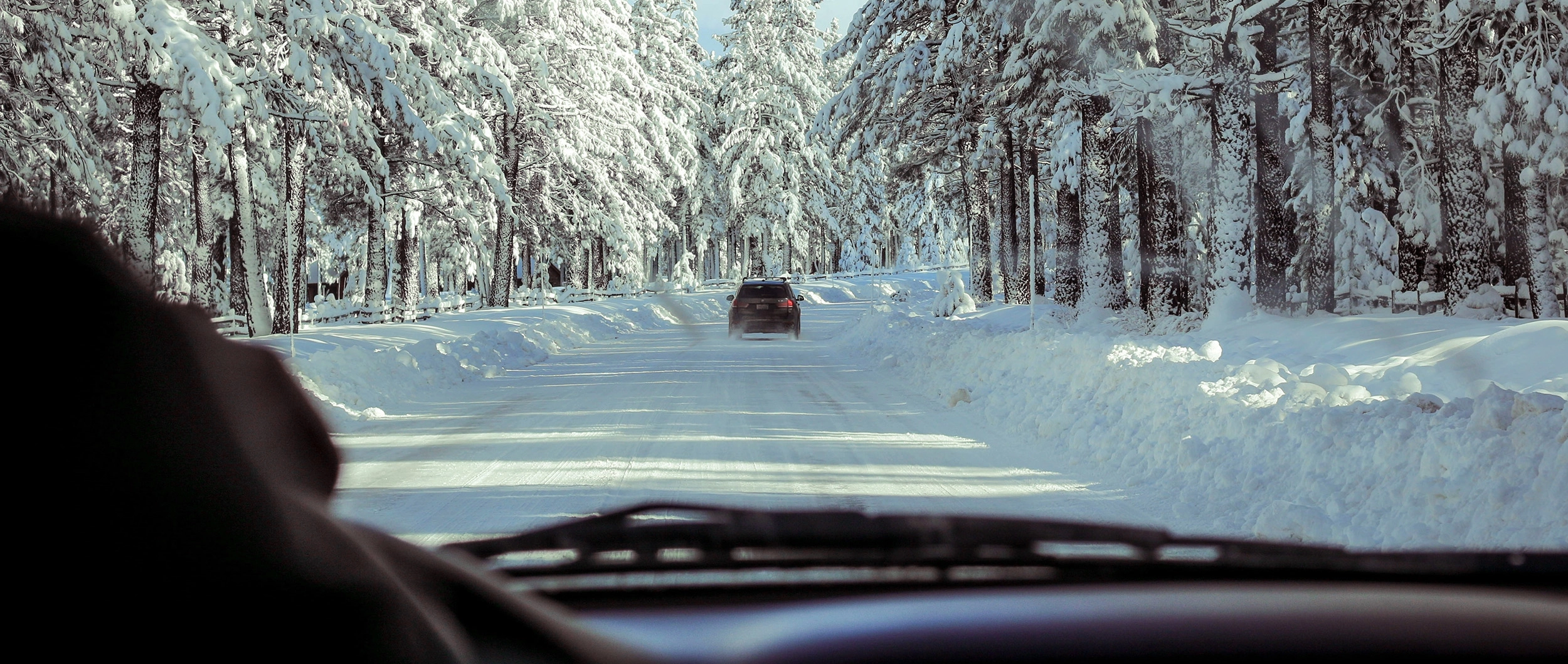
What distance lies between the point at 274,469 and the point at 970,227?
3526 cm

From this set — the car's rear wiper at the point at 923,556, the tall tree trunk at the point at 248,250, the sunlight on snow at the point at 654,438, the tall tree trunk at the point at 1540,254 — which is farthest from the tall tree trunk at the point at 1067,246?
the car's rear wiper at the point at 923,556

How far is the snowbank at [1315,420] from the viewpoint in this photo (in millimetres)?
6016

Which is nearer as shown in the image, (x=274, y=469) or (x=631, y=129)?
(x=274, y=469)

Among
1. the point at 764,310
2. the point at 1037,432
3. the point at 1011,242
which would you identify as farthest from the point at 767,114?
the point at 1037,432

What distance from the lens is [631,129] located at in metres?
44.1

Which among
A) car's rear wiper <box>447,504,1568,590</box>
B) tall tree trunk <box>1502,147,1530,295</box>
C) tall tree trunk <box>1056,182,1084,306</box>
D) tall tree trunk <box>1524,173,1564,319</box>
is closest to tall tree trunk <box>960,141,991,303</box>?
tall tree trunk <box>1056,182,1084,306</box>

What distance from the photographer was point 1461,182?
22.5 m

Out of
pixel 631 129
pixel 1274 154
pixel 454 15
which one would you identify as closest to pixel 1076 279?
pixel 1274 154

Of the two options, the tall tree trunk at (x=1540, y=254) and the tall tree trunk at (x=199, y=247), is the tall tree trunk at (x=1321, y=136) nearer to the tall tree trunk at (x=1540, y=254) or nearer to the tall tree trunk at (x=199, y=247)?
the tall tree trunk at (x=1540, y=254)

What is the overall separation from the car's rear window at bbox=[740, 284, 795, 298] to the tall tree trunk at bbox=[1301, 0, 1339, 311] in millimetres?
12360

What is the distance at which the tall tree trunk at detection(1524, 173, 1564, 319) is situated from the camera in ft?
74.7

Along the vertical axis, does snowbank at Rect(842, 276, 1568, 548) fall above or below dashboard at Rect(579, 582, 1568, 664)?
below

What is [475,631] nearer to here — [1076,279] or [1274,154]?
[1274,154]

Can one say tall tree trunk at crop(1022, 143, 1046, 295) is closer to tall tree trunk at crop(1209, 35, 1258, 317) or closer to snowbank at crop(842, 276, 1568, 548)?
tall tree trunk at crop(1209, 35, 1258, 317)
